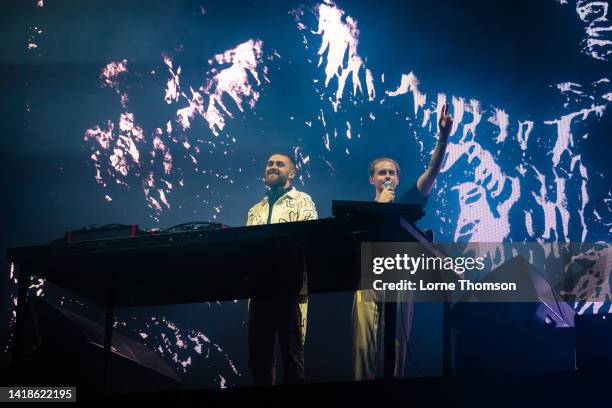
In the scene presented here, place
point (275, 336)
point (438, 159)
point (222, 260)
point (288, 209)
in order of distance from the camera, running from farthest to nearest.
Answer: point (438, 159) < point (288, 209) < point (275, 336) < point (222, 260)

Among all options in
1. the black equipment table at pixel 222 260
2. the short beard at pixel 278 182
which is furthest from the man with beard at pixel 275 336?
the short beard at pixel 278 182

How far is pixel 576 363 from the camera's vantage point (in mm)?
2387

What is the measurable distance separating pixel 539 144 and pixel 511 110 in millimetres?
319

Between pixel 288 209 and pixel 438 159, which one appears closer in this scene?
pixel 288 209

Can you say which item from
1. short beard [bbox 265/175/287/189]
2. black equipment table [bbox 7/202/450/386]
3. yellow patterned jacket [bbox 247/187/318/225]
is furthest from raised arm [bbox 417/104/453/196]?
black equipment table [bbox 7/202/450/386]

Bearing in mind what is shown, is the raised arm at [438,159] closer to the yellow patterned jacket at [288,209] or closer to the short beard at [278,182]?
the yellow patterned jacket at [288,209]

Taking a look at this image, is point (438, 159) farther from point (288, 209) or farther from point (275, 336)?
point (275, 336)

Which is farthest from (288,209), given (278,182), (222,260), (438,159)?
(222,260)

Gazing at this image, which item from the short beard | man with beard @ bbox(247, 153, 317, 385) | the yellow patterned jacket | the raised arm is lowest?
man with beard @ bbox(247, 153, 317, 385)

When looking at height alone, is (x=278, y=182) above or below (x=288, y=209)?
above

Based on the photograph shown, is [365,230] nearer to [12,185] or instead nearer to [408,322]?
[408,322]

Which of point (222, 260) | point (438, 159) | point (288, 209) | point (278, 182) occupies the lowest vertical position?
point (222, 260)

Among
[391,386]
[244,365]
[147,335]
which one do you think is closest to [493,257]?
[244,365]

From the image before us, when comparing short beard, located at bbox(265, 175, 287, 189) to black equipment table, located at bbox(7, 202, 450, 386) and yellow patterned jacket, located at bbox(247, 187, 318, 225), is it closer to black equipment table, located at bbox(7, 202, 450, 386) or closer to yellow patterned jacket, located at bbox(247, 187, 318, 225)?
yellow patterned jacket, located at bbox(247, 187, 318, 225)
